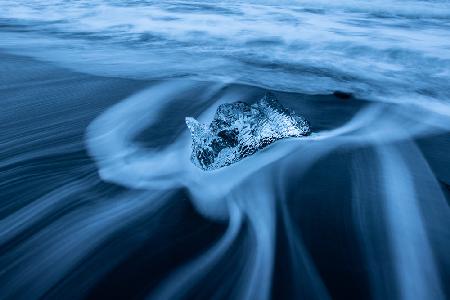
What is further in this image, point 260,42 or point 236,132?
point 260,42

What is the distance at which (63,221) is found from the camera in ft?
6.29

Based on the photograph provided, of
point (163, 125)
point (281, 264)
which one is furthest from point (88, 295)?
point (163, 125)

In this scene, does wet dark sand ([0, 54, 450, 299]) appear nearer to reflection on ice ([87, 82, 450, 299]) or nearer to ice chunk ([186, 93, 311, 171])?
reflection on ice ([87, 82, 450, 299])

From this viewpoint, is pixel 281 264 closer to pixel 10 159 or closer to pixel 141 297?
pixel 141 297

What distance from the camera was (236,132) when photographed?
2.33m

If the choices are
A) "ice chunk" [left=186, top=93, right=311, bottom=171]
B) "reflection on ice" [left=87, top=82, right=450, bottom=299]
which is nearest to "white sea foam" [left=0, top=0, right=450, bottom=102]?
"reflection on ice" [left=87, top=82, right=450, bottom=299]

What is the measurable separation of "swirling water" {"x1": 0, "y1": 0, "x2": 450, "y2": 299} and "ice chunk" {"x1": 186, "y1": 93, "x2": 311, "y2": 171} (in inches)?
3.5

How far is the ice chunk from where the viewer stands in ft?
7.55

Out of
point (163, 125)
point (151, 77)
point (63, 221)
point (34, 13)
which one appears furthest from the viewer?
point (34, 13)

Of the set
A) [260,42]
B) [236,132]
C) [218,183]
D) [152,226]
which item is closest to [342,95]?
[236,132]

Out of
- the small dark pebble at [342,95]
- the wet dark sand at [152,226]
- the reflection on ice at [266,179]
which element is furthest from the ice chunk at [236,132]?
the small dark pebble at [342,95]

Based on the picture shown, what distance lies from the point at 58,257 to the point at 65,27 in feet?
19.6

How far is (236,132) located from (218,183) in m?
0.36

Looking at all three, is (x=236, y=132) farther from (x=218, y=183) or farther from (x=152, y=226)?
(x=152, y=226)
